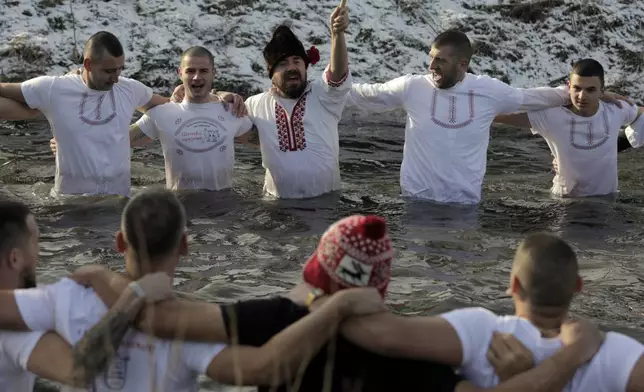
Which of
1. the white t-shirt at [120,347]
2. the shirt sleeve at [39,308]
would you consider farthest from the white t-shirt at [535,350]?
the shirt sleeve at [39,308]

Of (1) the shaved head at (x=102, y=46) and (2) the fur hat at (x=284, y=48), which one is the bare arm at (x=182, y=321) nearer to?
(1) the shaved head at (x=102, y=46)

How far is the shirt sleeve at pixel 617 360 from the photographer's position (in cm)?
352

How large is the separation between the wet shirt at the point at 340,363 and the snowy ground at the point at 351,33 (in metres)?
11.6

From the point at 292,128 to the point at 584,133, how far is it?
2.88 meters

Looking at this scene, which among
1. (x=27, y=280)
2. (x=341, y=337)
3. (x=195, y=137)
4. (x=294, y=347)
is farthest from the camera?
(x=195, y=137)

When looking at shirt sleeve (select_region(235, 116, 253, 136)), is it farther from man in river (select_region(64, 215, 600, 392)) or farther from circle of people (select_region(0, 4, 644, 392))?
man in river (select_region(64, 215, 600, 392))

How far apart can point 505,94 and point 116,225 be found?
3.90 m

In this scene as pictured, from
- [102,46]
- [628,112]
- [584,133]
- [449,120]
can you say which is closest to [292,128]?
[449,120]

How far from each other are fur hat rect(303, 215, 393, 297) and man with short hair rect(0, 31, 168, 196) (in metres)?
5.60

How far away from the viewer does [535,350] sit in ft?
11.8

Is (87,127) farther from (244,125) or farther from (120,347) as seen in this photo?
(120,347)

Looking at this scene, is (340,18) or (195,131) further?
(195,131)

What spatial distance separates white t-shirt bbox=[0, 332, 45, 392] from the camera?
12.3 feet

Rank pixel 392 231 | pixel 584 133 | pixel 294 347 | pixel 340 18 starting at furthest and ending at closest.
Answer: pixel 584 133, pixel 392 231, pixel 340 18, pixel 294 347
